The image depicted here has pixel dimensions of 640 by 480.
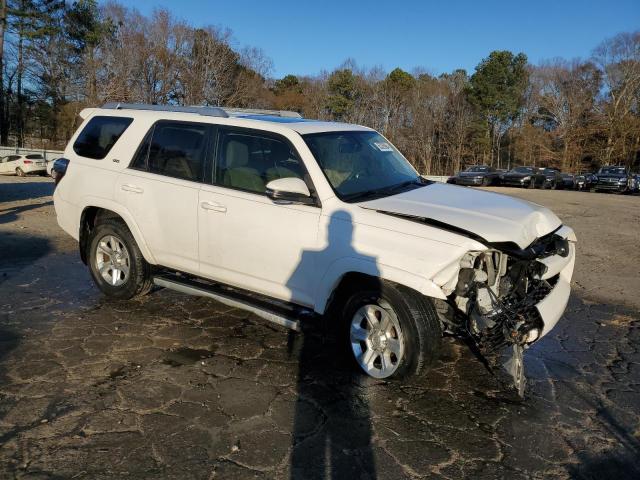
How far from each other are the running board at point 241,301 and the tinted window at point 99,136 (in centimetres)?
152

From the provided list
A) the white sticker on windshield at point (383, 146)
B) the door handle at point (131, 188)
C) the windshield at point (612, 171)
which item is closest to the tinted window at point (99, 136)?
the door handle at point (131, 188)

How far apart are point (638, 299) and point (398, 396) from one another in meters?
4.47

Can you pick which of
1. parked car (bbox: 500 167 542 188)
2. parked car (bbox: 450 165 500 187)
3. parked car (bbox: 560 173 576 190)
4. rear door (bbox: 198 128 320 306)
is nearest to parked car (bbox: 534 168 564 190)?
parked car (bbox: 500 167 542 188)

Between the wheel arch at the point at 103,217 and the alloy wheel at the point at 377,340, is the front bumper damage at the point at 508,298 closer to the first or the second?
the alloy wheel at the point at 377,340

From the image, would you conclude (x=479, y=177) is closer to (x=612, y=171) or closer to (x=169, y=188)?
(x=612, y=171)

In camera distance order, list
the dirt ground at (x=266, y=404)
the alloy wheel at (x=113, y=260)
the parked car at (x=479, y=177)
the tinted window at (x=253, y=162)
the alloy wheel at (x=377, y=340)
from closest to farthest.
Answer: the dirt ground at (x=266, y=404)
the alloy wheel at (x=377, y=340)
the tinted window at (x=253, y=162)
the alloy wheel at (x=113, y=260)
the parked car at (x=479, y=177)

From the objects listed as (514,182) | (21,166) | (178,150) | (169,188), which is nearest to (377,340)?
(169,188)

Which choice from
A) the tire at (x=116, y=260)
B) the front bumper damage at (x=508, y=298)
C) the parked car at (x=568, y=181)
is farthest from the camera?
the parked car at (x=568, y=181)

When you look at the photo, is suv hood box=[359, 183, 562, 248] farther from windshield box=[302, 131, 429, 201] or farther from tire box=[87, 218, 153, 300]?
tire box=[87, 218, 153, 300]

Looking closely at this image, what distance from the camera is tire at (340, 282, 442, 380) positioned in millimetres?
3734

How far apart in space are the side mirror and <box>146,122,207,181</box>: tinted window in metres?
1.05

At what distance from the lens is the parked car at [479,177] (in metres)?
34.5

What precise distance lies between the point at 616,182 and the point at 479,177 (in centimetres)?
835

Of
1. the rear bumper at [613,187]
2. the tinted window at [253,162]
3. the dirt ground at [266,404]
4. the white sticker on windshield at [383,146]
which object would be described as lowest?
the dirt ground at [266,404]
